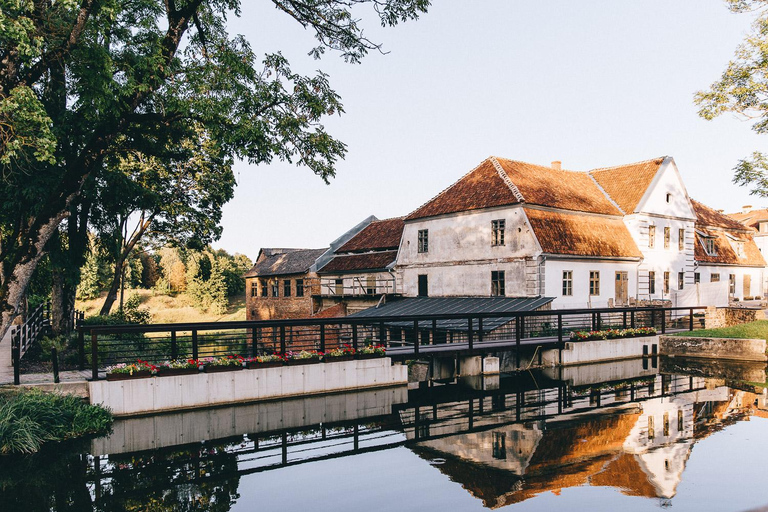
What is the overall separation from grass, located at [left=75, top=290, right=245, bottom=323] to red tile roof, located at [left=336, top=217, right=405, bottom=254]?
643 inches

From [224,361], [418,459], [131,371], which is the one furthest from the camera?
[224,361]

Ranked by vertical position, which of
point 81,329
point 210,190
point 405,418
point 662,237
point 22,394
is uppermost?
point 210,190

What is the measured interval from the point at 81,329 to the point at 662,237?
3328 cm

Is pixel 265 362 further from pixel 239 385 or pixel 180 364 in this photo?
pixel 180 364

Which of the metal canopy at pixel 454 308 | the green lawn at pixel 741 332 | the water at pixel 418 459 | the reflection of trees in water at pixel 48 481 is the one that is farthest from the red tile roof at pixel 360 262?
the reflection of trees in water at pixel 48 481

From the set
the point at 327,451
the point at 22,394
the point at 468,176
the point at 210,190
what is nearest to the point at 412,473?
the point at 327,451

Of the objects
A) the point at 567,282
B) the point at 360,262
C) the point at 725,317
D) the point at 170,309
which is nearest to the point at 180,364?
the point at 567,282

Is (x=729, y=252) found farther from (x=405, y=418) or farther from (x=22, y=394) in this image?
(x=22, y=394)

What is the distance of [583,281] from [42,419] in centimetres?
2579

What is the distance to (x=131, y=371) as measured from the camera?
1352cm

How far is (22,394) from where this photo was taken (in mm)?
12062

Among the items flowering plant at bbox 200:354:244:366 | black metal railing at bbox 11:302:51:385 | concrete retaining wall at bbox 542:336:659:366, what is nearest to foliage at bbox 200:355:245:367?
flowering plant at bbox 200:354:244:366

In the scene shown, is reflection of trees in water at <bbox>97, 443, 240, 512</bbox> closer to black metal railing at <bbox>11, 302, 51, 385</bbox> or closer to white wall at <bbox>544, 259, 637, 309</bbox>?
black metal railing at <bbox>11, 302, 51, 385</bbox>

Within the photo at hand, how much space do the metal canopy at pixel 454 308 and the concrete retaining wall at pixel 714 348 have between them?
5835 millimetres
